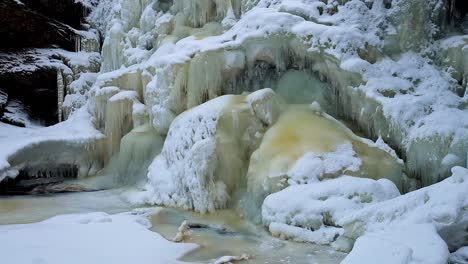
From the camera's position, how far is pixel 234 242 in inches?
219

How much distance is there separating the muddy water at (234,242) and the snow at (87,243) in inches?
10.0

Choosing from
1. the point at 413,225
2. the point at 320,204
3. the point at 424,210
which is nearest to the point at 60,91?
the point at 320,204

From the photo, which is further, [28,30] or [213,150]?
[28,30]

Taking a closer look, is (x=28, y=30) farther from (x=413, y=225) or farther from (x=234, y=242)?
(x=413, y=225)

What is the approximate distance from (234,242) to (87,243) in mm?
1767

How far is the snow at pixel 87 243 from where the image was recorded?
4453mm

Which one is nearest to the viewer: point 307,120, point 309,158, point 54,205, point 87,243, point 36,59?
point 87,243

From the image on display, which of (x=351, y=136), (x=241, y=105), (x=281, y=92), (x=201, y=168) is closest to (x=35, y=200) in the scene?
(x=201, y=168)

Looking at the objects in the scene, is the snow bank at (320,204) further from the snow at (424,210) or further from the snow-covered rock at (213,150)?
the snow-covered rock at (213,150)

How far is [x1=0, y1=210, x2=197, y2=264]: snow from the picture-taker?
4.45m

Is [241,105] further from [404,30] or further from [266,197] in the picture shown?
[404,30]

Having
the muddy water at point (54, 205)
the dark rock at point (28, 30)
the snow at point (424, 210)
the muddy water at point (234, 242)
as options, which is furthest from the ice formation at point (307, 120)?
the dark rock at point (28, 30)

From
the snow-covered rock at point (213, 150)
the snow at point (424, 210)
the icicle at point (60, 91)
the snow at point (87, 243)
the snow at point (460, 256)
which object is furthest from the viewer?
the icicle at point (60, 91)

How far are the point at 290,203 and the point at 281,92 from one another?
3.36 metres
